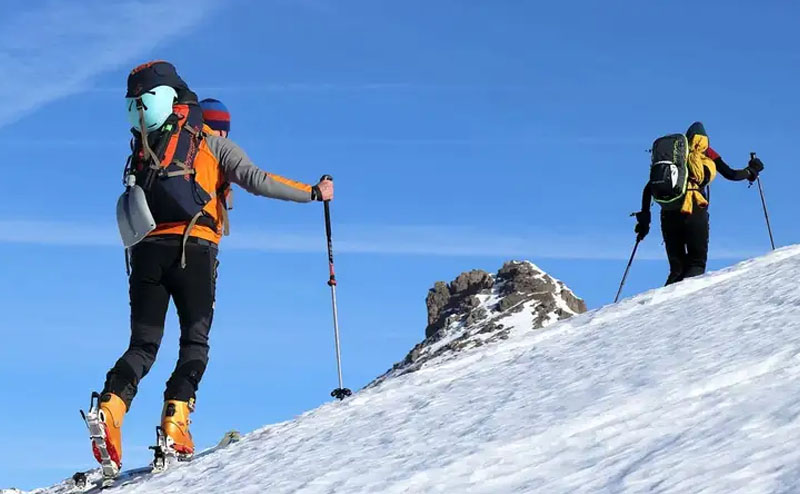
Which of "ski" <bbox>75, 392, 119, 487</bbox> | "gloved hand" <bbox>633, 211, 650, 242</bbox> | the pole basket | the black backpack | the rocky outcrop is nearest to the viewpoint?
"ski" <bbox>75, 392, 119, 487</bbox>

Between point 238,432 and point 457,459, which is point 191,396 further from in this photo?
point 457,459

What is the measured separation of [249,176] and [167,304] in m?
1.24

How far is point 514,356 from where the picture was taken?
947 cm

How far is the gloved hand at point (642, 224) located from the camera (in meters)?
15.0

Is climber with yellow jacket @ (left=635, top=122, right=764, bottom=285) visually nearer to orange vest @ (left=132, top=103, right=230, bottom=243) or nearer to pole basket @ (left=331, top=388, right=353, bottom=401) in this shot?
pole basket @ (left=331, top=388, right=353, bottom=401)

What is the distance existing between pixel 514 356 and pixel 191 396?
2.97 m

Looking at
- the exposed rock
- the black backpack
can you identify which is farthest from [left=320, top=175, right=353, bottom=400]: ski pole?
the exposed rock

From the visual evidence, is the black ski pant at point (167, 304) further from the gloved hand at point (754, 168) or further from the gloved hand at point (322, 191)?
the gloved hand at point (754, 168)

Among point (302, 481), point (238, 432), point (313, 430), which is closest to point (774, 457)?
point (302, 481)

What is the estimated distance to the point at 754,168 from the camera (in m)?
16.0

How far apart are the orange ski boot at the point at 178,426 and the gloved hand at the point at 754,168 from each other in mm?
10309

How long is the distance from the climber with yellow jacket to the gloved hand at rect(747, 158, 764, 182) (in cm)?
171

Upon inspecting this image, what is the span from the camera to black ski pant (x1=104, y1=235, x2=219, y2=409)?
27.0 feet

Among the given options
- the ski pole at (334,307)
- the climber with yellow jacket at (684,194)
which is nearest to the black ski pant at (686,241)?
the climber with yellow jacket at (684,194)
